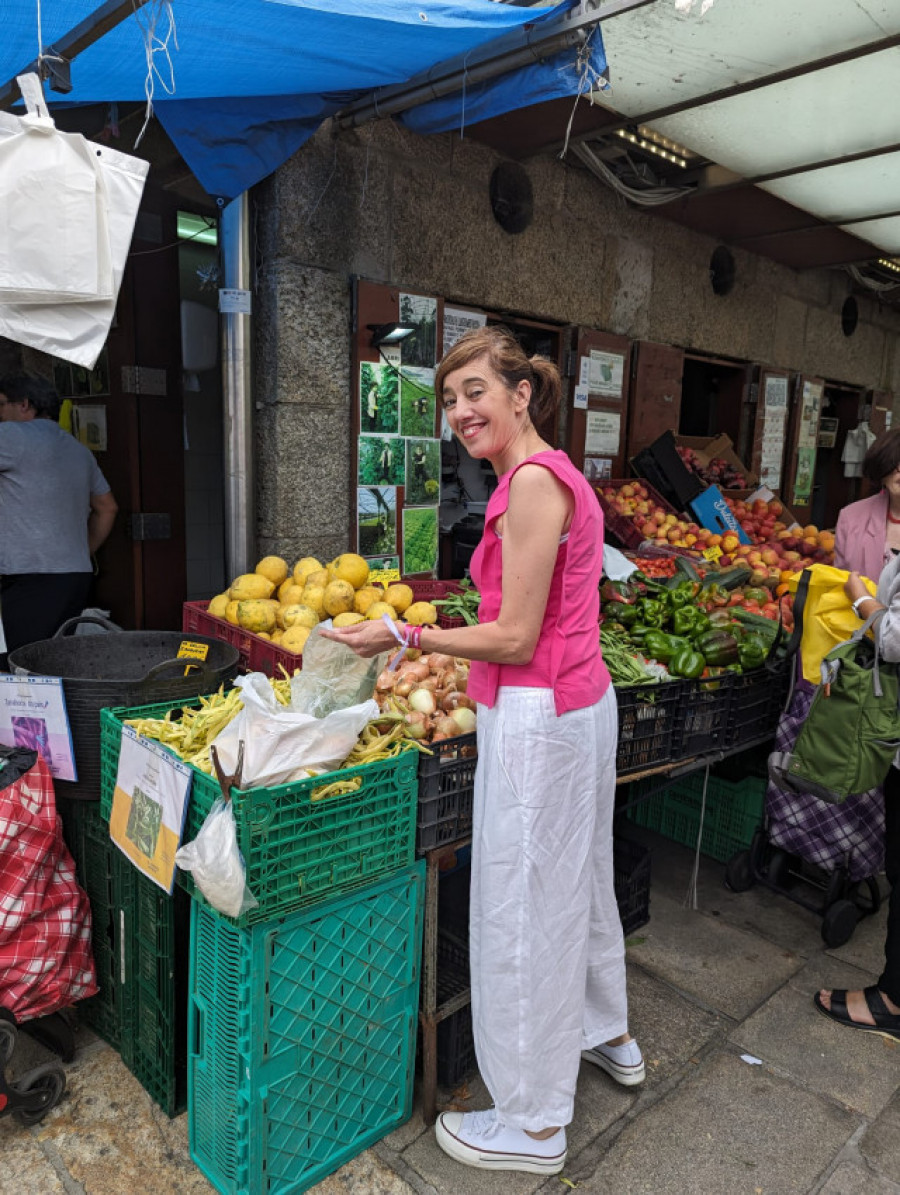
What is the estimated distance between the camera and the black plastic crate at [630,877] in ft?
11.0

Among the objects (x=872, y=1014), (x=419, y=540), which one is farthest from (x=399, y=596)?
(x=872, y=1014)

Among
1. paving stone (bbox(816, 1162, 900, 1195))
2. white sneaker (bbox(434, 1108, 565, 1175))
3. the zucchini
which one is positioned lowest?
paving stone (bbox(816, 1162, 900, 1195))

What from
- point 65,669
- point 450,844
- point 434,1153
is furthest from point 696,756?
point 65,669

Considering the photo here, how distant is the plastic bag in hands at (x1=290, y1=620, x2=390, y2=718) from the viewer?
238cm

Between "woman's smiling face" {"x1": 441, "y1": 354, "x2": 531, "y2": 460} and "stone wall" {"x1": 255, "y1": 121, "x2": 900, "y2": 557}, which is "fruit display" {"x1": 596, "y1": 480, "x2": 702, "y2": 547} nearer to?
"stone wall" {"x1": 255, "y1": 121, "x2": 900, "y2": 557}

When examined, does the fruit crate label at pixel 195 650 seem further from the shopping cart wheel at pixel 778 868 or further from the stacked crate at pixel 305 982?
the shopping cart wheel at pixel 778 868

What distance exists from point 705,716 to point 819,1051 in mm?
1242

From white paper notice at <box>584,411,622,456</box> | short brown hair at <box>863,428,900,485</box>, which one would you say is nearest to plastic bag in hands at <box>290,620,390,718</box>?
short brown hair at <box>863,428,900,485</box>

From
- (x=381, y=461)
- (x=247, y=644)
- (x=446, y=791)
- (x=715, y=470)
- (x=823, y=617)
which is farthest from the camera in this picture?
(x=715, y=470)

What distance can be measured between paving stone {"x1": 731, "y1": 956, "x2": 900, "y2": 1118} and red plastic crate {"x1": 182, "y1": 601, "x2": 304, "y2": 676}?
2.19m

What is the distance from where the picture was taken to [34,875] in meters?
2.42

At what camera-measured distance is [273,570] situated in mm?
3934

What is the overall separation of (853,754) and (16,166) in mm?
3165

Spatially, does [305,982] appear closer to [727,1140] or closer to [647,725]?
[727,1140]
